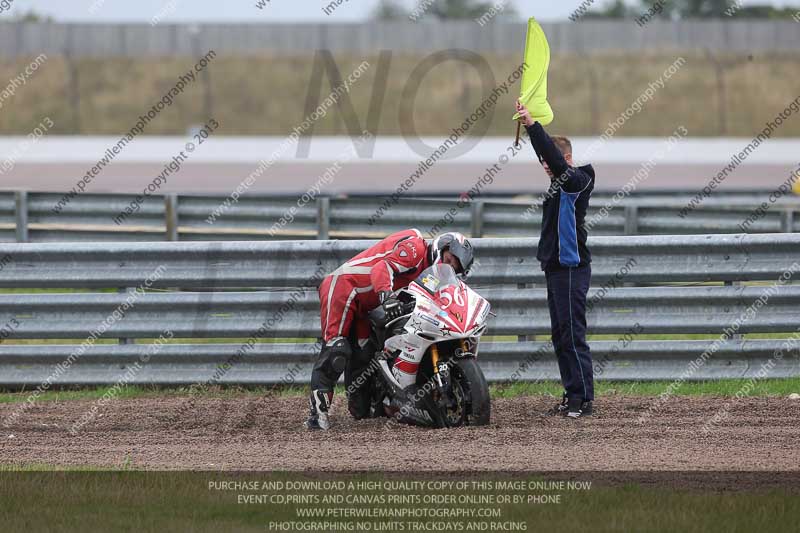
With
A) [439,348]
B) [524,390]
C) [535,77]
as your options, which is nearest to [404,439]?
[439,348]

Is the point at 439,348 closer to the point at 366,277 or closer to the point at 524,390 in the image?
the point at 366,277

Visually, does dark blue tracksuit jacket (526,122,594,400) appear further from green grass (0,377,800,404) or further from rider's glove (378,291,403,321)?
rider's glove (378,291,403,321)

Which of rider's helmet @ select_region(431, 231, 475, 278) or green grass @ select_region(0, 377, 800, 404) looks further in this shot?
green grass @ select_region(0, 377, 800, 404)

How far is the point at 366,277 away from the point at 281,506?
101 inches

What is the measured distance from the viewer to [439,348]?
7.74 metres

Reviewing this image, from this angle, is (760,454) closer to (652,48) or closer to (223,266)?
(223,266)

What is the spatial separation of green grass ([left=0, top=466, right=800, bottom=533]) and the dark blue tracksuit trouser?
1.95 meters

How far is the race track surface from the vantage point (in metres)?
6.72

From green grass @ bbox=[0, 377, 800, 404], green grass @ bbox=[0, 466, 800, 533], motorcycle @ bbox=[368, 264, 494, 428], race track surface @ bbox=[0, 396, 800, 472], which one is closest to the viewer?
green grass @ bbox=[0, 466, 800, 533]

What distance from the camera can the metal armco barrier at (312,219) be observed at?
13.4 meters

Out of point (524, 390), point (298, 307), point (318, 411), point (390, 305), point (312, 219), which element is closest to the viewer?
point (390, 305)

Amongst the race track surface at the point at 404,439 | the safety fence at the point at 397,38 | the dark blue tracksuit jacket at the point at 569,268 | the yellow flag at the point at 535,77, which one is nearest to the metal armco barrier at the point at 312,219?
the dark blue tracksuit jacket at the point at 569,268

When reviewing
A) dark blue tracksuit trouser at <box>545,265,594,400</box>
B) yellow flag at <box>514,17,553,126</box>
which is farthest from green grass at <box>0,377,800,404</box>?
yellow flag at <box>514,17,553,126</box>

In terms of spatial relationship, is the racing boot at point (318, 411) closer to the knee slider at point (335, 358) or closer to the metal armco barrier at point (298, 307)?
the knee slider at point (335, 358)
